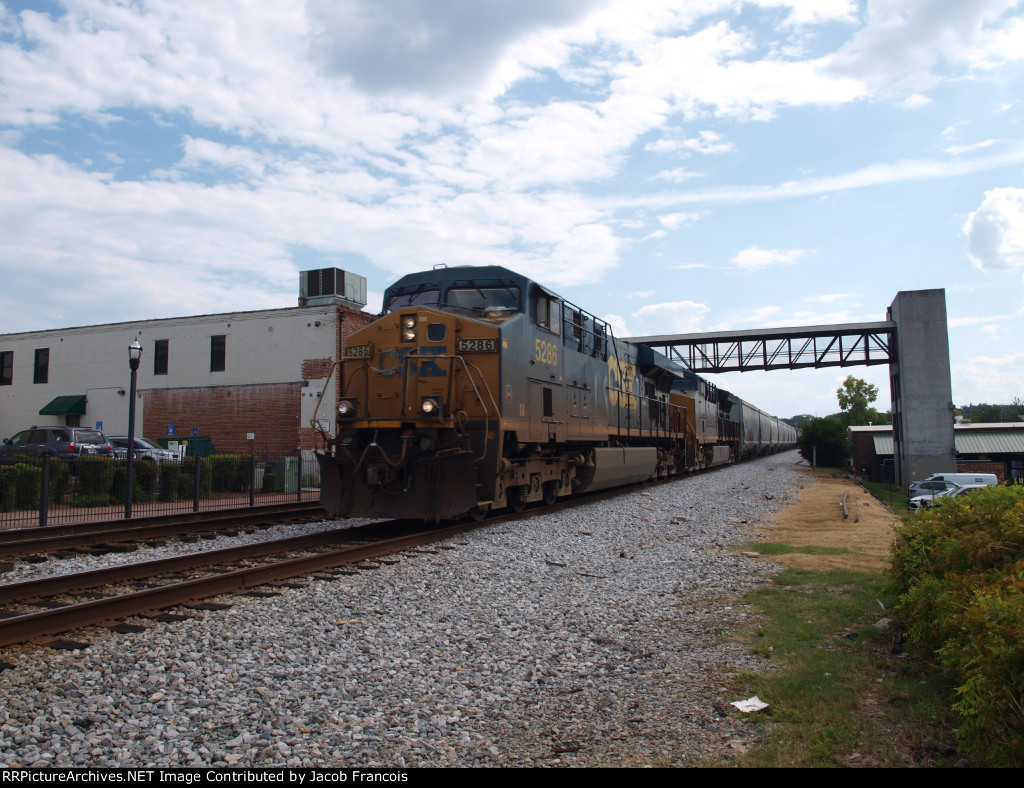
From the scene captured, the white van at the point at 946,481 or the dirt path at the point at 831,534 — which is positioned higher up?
the dirt path at the point at 831,534

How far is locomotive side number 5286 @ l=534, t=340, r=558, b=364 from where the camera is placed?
1125cm

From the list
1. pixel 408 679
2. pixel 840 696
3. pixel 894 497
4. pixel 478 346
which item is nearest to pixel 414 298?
pixel 478 346

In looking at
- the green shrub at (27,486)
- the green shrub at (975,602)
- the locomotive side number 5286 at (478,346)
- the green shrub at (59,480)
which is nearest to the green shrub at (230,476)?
the green shrub at (59,480)

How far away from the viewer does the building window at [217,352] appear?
29028 mm

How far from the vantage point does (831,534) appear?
36.0ft

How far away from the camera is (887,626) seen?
519 centimetres

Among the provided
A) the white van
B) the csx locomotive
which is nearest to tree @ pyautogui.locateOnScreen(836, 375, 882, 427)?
the white van

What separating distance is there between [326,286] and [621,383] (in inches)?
686

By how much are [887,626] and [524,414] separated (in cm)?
623

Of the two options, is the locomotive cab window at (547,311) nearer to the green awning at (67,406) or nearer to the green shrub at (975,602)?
the green shrub at (975,602)

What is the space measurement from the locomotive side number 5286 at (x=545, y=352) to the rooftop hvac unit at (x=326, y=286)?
62.3 ft

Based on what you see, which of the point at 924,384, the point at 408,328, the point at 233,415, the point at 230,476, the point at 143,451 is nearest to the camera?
the point at 408,328

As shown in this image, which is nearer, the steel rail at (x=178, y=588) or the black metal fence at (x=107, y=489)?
the steel rail at (x=178, y=588)

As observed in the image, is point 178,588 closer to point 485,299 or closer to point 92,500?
point 485,299
